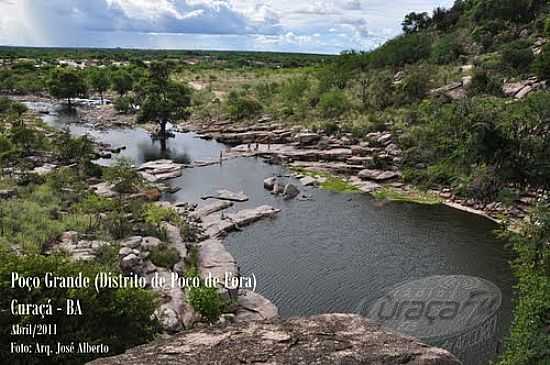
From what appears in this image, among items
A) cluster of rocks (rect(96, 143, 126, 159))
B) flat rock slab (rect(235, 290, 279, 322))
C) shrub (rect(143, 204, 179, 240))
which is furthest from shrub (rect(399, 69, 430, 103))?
flat rock slab (rect(235, 290, 279, 322))

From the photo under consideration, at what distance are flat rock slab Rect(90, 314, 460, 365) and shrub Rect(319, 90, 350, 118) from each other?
49096 mm

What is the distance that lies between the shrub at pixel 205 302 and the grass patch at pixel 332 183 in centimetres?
2088

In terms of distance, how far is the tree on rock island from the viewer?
164ft

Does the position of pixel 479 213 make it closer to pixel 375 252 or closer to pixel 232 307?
pixel 375 252

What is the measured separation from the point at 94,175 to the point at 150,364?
3072 cm

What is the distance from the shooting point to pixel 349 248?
25844mm

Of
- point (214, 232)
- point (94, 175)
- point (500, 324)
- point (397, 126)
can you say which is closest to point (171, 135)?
point (94, 175)

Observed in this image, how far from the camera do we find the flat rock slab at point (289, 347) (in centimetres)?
632

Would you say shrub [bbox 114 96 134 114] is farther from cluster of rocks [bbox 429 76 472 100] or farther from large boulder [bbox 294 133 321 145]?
cluster of rocks [bbox 429 76 472 100]

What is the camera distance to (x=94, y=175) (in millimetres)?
34875

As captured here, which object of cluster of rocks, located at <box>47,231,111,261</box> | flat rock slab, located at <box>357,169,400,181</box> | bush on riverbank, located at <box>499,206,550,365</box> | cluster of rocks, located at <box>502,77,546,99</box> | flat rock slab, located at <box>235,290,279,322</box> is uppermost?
cluster of rocks, located at <box>502,77,546,99</box>

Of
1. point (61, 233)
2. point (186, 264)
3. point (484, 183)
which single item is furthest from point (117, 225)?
point (484, 183)

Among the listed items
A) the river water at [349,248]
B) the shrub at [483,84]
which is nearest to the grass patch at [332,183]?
the river water at [349,248]

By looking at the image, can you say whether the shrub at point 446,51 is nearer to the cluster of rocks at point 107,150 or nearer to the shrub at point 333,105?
the shrub at point 333,105
